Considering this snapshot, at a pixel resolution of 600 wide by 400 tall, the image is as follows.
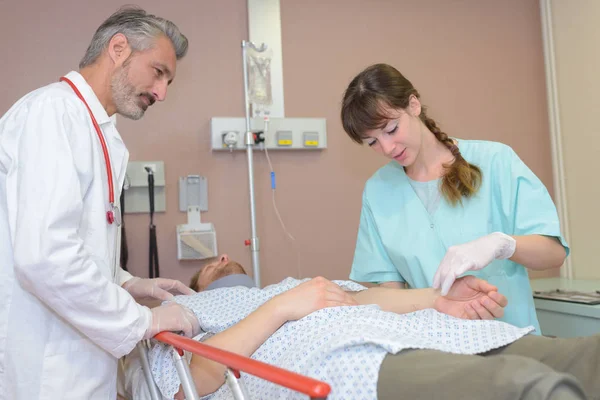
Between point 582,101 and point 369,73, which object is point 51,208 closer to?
point 369,73

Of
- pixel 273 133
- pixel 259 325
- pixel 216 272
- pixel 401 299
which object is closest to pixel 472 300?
pixel 401 299

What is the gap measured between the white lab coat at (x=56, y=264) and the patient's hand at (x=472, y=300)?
77 cm

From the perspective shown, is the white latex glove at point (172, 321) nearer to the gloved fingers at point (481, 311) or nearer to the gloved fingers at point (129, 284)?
the gloved fingers at point (129, 284)

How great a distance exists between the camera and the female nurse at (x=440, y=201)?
164cm

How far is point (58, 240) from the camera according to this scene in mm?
1196

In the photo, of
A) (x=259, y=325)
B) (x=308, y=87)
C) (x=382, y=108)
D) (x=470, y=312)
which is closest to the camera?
(x=259, y=325)

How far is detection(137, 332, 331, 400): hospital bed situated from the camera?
→ 786 mm

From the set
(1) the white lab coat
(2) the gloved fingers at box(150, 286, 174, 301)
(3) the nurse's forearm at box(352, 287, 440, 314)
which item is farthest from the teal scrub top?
(1) the white lab coat

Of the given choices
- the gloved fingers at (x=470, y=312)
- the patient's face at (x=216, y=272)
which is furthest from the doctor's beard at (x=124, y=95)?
the gloved fingers at (x=470, y=312)

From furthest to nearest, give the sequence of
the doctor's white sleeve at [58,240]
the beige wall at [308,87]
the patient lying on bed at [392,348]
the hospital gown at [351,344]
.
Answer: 1. the beige wall at [308,87]
2. the doctor's white sleeve at [58,240]
3. the hospital gown at [351,344]
4. the patient lying on bed at [392,348]

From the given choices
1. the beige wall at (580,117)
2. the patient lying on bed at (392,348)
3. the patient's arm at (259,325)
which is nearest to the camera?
the patient lying on bed at (392,348)

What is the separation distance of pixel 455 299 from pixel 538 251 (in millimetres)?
278

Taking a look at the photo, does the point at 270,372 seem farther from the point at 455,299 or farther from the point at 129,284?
the point at 129,284

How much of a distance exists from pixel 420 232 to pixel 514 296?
0.33 m
